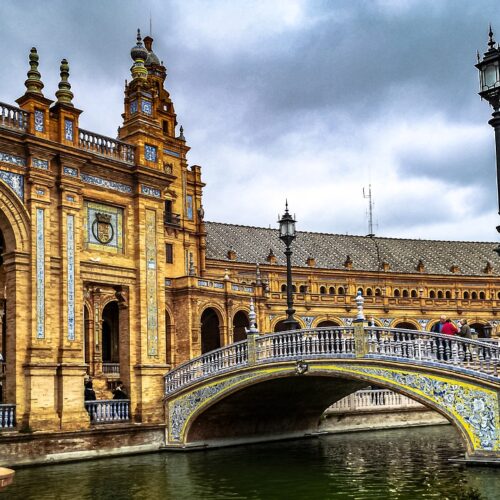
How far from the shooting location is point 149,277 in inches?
977

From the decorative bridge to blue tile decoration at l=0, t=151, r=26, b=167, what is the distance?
7806 millimetres

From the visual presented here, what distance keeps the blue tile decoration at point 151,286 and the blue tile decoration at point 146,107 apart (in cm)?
343

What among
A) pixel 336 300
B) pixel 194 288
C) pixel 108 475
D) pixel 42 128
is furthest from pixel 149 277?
pixel 336 300

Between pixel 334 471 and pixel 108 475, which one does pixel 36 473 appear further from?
pixel 334 471

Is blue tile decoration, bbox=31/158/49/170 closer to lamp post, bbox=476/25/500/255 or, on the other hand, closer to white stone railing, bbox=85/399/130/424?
white stone railing, bbox=85/399/130/424

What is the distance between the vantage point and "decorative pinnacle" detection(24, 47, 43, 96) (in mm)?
22531

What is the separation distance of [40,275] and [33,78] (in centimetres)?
580

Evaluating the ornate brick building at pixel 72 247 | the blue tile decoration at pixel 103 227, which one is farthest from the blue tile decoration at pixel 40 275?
the blue tile decoration at pixel 103 227

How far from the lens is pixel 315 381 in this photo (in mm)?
24281

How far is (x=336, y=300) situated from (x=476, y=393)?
121ft

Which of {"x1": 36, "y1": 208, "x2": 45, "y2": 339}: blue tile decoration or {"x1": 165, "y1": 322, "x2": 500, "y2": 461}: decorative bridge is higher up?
{"x1": 36, "y1": 208, "x2": 45, "y2": 339}: blue tile decoration

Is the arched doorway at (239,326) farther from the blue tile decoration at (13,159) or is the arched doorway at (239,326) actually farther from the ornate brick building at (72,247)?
the blue tile decoration at (13,159)

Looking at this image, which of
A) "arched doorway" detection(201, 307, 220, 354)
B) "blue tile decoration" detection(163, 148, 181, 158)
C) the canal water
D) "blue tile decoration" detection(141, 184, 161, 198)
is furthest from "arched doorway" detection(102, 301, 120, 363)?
the canal water

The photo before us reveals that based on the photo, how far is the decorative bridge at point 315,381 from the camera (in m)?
17.7
